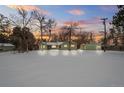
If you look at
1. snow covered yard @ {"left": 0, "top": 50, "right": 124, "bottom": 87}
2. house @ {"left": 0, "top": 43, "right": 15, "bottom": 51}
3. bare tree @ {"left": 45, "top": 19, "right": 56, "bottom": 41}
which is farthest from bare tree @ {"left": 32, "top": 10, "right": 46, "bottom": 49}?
house @ {"left": 0, "top": 43, "right": 15, "bottom": 51}

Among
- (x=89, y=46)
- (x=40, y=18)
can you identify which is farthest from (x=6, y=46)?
(x=89, y=46)

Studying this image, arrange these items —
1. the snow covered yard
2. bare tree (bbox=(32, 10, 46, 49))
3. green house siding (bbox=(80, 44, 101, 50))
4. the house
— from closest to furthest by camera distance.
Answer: the snow covered yard < bare tree (bbox=(32, 10, 46, 49)) < green house siding (bbox=(80, 44, 101, 50)) < the house

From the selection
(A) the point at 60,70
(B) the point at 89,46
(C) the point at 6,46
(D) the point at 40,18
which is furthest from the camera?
(C) the point at 6,46

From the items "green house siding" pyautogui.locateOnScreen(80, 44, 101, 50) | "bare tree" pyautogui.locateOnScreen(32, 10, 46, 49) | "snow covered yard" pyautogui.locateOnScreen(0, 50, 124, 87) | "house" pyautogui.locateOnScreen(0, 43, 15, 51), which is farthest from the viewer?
"house" pyautogui.locateOnScreen(0, 43, 15, 51)

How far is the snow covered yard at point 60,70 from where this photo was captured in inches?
142

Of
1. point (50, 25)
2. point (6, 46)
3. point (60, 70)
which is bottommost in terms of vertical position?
point (60, 70)

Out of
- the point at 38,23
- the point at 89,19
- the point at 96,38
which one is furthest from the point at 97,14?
the point at 38,23

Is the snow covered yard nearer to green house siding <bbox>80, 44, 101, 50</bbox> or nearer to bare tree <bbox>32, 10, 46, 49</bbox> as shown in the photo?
green house siding <bbox>80, 44, 101, 50</bbox>

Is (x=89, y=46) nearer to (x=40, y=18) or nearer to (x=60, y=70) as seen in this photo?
(x=60, y=70)

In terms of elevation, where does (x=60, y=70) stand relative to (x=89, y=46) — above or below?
below

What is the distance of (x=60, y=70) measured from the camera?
433 centimetres

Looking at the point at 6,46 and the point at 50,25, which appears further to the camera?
the point at 6,46

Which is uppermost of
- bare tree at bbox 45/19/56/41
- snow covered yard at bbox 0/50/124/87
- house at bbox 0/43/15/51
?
bare tree at bbox 45/19/56/41

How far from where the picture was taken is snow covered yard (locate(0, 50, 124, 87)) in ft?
11.8
